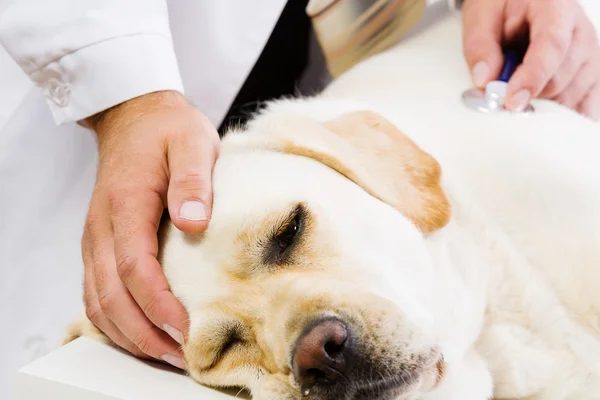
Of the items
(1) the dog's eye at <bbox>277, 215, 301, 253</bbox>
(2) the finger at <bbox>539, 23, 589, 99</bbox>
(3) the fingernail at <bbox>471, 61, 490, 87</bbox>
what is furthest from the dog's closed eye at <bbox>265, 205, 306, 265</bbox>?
(2) the finger at <bbox>539, 23, 589, 99</bbox>

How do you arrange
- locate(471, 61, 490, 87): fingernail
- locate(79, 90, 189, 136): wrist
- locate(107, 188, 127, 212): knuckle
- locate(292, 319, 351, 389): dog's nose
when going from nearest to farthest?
locate(292, 319, 351, 389): dog's nose → locate(107, 188, 127, 212): knuckle → locate(79, 90, 189, 136): wrist → locate(471, 61, 490, 87): fingernail

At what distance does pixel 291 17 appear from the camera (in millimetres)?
2166

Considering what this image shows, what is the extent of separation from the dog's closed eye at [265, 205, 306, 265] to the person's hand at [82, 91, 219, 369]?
131 mm

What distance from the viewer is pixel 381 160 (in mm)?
1291

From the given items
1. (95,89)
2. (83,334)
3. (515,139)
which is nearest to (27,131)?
(95,89)

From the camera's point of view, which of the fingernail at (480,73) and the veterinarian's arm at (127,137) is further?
the fingernail at (480,73)

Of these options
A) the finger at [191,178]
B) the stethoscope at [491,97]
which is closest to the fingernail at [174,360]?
the finger at [191,178]

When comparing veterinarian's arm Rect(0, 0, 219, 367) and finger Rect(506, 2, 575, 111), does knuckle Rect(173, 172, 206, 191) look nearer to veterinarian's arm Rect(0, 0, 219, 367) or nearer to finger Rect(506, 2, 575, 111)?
veterinarian's arm Rect(0, 0, 219, 367)

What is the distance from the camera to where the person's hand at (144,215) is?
1.11m

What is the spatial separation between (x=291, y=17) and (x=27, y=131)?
968 mm

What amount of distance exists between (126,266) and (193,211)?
0.16m

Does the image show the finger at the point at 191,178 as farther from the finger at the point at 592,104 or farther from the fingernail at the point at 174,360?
the finger at the point at 592,104

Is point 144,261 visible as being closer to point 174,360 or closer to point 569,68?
point 174,360

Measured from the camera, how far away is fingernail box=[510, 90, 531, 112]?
145cm
